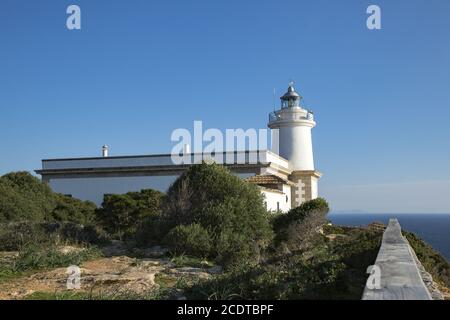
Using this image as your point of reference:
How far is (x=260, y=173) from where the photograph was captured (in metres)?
27.0

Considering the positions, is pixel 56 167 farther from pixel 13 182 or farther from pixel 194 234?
pixel 194 234

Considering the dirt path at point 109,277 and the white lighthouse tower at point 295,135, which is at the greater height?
the white lighthouse tower at point 295,135

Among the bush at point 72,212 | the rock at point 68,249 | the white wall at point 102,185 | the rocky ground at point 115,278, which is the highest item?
the white wall at point 102,185

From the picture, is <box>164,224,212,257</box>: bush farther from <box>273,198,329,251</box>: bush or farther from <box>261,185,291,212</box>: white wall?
<box>261,185,291,212</box>: white wall

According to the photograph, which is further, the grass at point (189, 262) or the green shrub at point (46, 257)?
the grass at point (189, 262)

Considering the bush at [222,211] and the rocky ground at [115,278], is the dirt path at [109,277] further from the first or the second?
the bush at [222,211]

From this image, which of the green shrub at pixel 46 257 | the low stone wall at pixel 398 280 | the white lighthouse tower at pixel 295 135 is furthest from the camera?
the white lighthouse tower at pixel 295 135

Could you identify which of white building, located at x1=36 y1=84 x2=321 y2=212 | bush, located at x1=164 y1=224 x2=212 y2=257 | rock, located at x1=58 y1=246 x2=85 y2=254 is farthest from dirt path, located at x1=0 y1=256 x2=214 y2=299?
white building, located at x1=36 y1=84 x2=321 y2=212

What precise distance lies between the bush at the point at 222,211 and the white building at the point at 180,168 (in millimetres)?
12504

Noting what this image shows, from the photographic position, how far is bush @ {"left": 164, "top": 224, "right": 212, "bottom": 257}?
37.4 ft

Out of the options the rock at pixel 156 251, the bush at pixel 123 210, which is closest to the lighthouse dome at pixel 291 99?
the bush at pixel 123 210

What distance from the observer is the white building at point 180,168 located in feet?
90.9

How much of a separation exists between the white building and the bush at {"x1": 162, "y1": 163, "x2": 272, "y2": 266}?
1250cm
